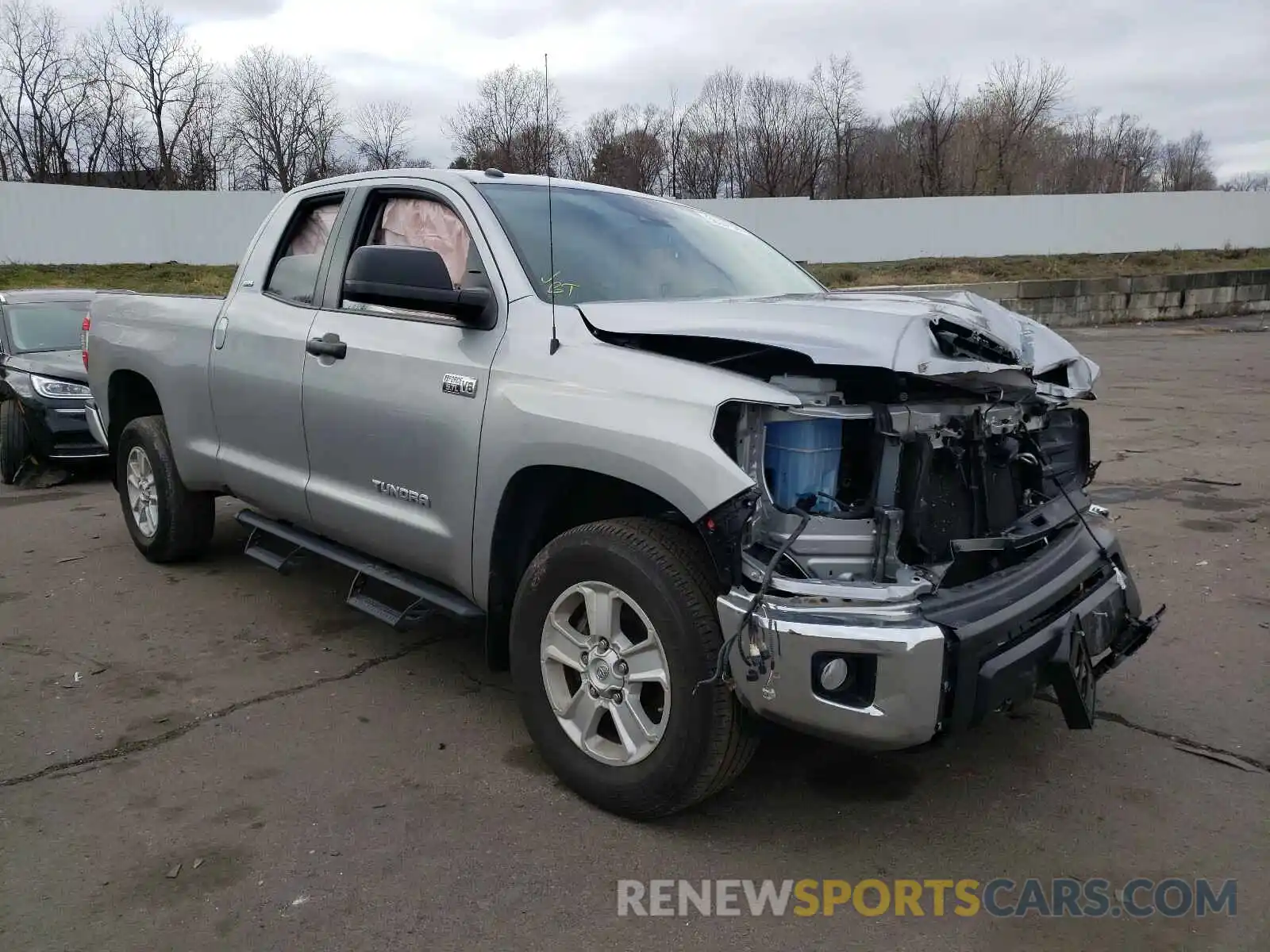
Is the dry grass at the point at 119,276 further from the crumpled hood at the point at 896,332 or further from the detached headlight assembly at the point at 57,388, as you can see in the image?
the crumpled hood at the point at 896,332

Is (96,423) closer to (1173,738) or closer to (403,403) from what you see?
(403,403)

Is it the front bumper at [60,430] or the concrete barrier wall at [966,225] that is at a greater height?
the concrete barrier wall at [966,225]

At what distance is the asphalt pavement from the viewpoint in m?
2.63

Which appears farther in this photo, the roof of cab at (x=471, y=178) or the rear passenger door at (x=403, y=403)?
the roof of cab at (x=471, y=178)

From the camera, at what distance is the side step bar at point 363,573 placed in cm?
371

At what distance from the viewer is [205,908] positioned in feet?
8.83

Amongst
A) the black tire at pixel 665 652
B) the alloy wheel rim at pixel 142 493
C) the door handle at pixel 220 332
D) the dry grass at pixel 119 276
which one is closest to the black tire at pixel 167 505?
the alloy wheel rim at pixel 142 493

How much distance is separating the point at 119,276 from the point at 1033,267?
24.4 m

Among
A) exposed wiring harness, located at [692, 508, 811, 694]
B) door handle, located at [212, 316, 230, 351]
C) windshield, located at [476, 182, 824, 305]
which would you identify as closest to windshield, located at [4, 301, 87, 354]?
door handle, located at [212, 316, 230, 351]

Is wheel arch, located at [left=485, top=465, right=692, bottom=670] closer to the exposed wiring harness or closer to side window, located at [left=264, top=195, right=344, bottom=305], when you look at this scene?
the exposed wiring harness

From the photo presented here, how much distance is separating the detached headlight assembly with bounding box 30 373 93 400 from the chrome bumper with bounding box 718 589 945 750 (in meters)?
7.50

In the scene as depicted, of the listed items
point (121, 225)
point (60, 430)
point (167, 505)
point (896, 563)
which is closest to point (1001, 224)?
point (121, 225)

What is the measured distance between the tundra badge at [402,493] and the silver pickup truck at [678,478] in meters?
0.01

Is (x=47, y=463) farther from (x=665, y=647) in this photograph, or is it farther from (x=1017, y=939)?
(x=1017, y=939)
